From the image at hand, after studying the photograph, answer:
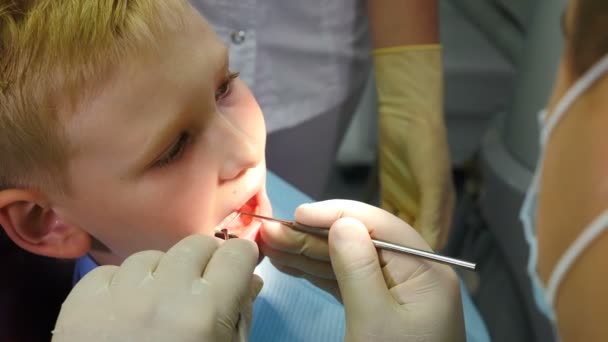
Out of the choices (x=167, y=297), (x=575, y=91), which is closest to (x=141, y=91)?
(x=167, y=297)

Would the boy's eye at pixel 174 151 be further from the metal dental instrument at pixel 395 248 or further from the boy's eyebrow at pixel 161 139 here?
the metal dental instrument at pixel 395 248

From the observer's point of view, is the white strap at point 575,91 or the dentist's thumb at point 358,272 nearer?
the white strap at point 575,91

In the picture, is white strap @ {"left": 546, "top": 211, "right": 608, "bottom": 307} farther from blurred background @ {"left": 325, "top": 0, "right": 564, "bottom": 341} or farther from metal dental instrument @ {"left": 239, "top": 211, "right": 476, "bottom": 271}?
blurred background @ {"left": 325, "top": 0, "right": 564, "bottom": 341}

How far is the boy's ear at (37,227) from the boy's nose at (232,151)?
0.89ft

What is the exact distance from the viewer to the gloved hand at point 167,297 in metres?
0.80

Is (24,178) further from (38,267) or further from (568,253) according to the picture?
(568,253)

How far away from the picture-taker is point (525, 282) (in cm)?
164

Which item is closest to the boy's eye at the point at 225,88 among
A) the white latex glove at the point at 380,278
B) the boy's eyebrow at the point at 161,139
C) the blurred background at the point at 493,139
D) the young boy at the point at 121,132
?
the young boy at the point at 121,132

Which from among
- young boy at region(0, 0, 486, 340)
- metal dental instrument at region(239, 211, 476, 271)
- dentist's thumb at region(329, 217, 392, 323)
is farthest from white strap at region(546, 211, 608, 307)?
young boy at region(0, 0, 486, 340)

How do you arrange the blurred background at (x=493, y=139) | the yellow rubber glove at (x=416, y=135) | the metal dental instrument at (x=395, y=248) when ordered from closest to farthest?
the metal dental instrument at (x=395, y=248)
the yellow rubber glove at (x=416, y=135)
the blurred background at (x=493, y=139)

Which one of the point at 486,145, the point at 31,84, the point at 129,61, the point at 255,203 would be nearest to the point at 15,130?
the point at 31,84

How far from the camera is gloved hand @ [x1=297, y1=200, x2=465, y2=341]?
2.79 feet

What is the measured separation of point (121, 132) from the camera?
2.75 ft

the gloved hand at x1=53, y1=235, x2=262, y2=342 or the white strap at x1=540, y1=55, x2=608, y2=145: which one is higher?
the white strap at x1=540, y1=55, x2=608, y2=145
